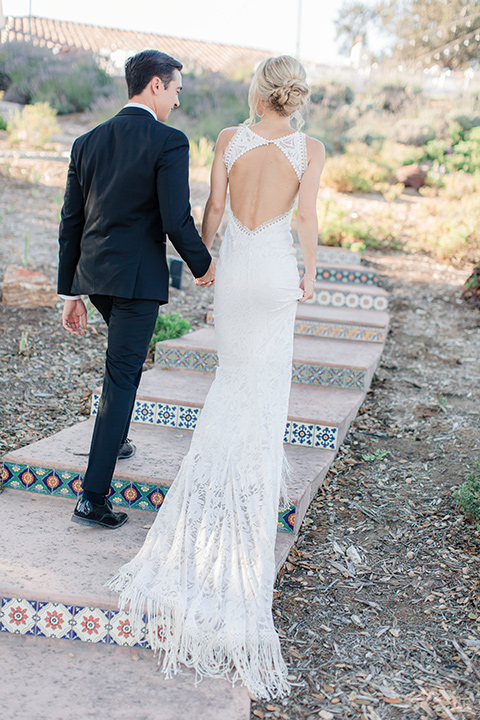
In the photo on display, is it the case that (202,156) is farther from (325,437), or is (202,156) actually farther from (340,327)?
(325,437)

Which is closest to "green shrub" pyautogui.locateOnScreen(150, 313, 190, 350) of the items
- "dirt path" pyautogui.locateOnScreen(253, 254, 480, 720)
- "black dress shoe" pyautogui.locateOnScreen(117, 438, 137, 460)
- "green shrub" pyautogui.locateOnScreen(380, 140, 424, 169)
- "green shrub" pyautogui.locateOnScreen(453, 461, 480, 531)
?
"dirt path" pyautogui.locateOnScreen(253, 254, 480, 720)

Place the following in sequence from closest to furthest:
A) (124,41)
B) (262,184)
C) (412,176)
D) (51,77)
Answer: (262,184)
(412,176)
(51,77)
(124,41)

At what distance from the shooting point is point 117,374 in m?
2.65

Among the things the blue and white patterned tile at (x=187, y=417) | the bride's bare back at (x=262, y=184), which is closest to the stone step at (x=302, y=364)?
the blue and white patterned tile at (x=187, y=417)

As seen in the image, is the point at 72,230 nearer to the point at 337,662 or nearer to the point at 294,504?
the point at 294,504

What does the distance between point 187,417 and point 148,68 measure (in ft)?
6.43

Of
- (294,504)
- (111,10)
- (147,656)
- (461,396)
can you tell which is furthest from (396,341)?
(111,10)

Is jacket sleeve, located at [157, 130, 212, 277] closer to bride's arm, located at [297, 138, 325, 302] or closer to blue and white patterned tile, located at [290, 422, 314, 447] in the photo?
bride's arm, located at [297, 138, 325, 302]

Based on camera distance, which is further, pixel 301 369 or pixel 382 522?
pixel 301 369

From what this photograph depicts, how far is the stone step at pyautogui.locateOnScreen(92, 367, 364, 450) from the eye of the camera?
12.2 ft

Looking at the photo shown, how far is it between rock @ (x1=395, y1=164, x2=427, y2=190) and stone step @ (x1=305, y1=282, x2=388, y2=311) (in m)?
4.91

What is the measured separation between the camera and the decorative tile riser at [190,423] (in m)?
3.71

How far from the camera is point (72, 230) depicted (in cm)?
267

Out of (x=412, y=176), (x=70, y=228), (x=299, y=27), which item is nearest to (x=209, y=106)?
(x=412, y=176)
